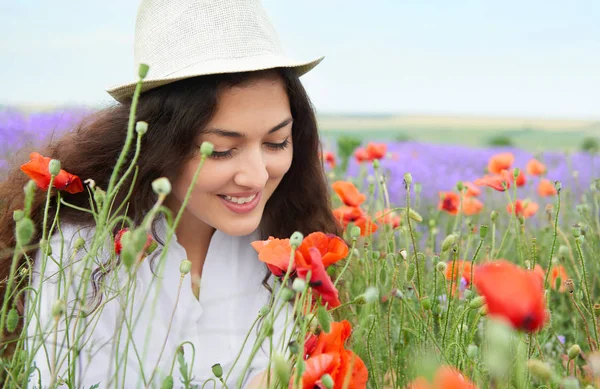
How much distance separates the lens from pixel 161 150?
1.26 metres

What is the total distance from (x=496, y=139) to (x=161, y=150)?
23.8 ft

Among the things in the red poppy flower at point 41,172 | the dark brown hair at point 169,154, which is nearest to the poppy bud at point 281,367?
the red poppy flower at point 41,172

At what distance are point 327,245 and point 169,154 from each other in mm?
469

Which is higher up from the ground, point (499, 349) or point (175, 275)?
point (499, 349)

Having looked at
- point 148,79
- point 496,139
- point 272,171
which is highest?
point 148,79

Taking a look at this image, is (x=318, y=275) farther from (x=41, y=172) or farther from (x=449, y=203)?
(x=449, y=203)

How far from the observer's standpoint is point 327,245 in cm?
89

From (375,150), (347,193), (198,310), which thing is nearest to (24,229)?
(198,310)

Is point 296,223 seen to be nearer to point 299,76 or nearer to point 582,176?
point 299,76

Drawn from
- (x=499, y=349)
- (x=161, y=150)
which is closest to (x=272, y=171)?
(x=161, y=150)

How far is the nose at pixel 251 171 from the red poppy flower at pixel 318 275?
40 cm

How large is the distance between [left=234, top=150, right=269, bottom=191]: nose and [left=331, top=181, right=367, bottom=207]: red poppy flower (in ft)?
0.96

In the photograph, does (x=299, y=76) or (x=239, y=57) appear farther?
(x=299, y=76)

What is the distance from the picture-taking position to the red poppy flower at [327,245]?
33.6 inches
